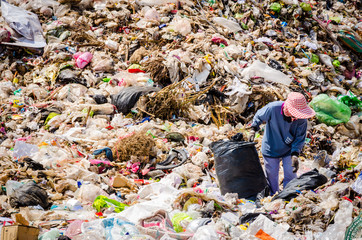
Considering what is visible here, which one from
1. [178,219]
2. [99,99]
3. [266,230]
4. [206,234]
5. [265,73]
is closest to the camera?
[206,234]

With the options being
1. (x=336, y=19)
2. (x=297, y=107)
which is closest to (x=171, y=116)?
(x=297, y=107)

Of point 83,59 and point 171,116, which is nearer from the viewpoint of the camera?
point 171,116

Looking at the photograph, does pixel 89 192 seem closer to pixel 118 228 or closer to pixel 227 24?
pixel 118 228

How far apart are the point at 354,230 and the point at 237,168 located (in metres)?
1.53

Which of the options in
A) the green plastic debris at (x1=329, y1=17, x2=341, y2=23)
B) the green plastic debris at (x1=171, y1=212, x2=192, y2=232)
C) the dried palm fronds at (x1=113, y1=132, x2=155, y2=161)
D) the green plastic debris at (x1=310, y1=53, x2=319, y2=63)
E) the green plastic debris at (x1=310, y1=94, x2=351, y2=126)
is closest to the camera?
the green plastic debris at (x1=171, y1=212, x2=192, y2=232)

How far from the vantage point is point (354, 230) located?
2.75m

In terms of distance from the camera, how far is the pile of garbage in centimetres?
321

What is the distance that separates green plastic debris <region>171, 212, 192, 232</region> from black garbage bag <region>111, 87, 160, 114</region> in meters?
3.31

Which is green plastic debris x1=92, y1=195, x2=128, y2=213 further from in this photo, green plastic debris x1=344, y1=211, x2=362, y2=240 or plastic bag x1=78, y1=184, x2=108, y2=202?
green plastic debris x1=344, y1=211, x2=362, y2=240

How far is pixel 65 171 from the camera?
4.46 metres

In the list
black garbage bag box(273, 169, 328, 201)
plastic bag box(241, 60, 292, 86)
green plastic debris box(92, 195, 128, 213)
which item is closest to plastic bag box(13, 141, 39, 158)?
green plastic debris box(92, 195, 128, 213)

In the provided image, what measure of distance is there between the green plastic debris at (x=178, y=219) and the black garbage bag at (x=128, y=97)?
3306mm

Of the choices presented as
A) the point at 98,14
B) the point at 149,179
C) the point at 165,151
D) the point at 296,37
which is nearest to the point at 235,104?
the point at 165,151

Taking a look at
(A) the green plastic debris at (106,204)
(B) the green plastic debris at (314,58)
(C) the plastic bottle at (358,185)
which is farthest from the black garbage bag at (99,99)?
(B) the green plastic debris at (314,58)
